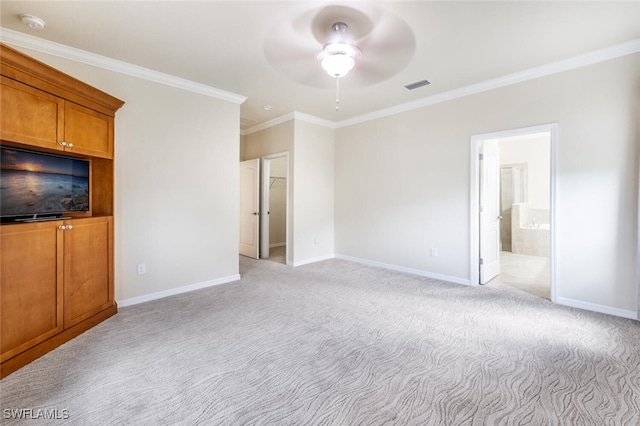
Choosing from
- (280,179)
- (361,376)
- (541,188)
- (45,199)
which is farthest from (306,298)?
(541,188)

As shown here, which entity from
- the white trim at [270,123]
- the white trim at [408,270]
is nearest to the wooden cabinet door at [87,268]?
the white trim at [270,123]

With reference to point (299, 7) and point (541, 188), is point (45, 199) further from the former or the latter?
point (541, 188)

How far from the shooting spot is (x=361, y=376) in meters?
1.94

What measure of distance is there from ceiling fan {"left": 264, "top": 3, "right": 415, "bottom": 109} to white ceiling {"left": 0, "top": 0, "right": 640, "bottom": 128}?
0.05 feet

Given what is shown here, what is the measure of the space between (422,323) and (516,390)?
3.25 feet

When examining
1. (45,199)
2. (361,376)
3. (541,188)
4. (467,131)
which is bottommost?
(361,376)

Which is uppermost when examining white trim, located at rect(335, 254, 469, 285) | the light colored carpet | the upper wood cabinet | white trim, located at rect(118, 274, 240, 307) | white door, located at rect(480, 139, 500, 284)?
the upper wood cabinet

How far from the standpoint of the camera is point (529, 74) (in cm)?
328

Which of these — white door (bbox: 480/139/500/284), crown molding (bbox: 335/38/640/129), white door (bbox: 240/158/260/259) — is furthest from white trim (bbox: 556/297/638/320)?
white door (bbox: 240/158/260/259)

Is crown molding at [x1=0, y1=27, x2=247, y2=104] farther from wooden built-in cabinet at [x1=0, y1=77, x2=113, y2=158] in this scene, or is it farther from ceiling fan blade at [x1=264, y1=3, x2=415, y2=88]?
ceiling fan blade at [x1=264, y1=3, x2=415, y2=88]

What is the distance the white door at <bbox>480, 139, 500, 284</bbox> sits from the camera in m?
3.89

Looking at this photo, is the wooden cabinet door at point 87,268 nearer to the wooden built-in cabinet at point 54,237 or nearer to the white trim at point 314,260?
the wooden built-in cabinet at point 54,237

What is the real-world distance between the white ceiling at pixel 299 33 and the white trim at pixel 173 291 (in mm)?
2575

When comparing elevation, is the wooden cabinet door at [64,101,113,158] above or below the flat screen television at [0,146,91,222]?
above
